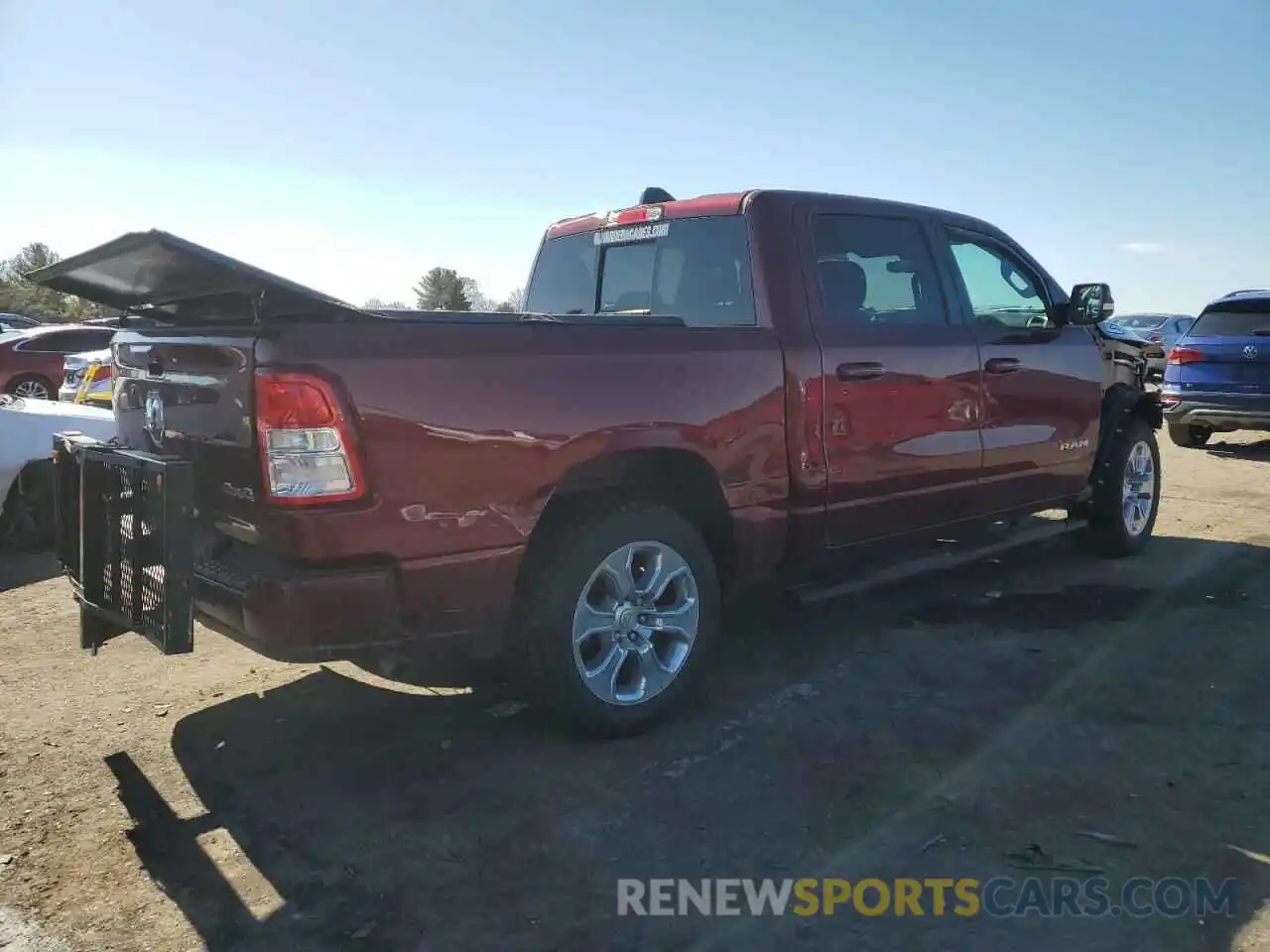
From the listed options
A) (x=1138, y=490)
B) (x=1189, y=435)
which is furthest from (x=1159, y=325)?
(x=1138, y=490)

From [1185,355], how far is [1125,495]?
5.71m

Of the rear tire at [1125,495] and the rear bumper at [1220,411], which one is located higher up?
the rear bumper at [1220,411]

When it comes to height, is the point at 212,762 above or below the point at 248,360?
below

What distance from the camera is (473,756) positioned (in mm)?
3605

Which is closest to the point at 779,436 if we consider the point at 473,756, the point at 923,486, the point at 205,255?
the point at 923,486

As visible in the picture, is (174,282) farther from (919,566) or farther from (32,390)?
(32,390)

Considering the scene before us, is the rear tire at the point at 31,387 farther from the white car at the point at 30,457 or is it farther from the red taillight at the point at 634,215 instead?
the red taillight at the point at 634,215

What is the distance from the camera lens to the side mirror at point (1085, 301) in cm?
570

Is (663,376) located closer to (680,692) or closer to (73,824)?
(680,692)

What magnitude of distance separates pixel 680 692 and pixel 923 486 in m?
1.62

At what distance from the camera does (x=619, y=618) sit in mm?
3697

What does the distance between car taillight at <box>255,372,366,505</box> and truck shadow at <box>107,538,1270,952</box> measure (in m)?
1.02

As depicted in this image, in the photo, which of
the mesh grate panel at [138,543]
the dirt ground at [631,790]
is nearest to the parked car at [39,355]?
the dirt ground at [631,790]

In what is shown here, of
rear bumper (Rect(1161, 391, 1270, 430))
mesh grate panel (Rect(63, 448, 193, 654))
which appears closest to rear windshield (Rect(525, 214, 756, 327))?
mesh grate panel (Rect(63, 448, 193, 654))
